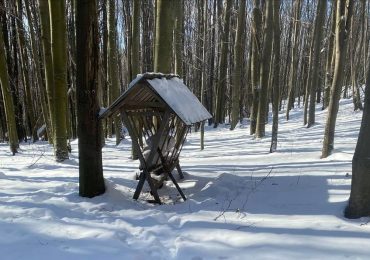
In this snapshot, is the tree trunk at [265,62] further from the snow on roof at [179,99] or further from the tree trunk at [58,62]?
the tree trunk at [58,62]

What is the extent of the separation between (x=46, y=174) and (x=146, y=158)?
8.08 feet

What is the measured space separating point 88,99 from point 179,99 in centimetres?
150

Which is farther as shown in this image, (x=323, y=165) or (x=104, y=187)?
(x=323, y=165)

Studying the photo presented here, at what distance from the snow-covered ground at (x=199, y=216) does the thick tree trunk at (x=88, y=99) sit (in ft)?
1.29

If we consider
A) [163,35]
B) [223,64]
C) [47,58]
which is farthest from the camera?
[223,64]

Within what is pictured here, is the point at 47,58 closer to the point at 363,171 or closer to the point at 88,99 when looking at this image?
the point at 88,99

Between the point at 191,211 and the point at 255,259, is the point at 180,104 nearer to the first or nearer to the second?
the point at 191,211

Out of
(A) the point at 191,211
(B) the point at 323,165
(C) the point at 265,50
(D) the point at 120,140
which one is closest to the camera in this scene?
(A) the point at 191,211

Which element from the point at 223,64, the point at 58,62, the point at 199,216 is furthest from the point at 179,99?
the point at 223,64

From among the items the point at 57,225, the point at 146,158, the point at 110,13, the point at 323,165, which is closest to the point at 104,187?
the point at 146,158

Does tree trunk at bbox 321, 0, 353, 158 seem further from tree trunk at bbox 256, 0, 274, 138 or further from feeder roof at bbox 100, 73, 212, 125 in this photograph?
tree trunk at bbox 256, 0, 274, 138

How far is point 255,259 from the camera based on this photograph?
3.76 m

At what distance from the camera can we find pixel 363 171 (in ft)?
14.4

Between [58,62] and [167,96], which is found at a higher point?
[58,62]
